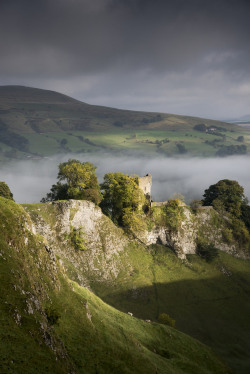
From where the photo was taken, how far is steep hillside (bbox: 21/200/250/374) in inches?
2302

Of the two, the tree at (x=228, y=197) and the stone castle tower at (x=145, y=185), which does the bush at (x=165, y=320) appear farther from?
the tree at (x=228, y=197)

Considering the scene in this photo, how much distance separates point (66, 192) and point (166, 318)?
44110 mm

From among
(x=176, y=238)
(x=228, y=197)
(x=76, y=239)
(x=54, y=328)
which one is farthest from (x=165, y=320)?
(x=228, y=197)

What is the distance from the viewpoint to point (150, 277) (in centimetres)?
6894

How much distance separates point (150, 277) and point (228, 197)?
151ft

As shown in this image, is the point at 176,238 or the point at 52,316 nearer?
the point at 52,316

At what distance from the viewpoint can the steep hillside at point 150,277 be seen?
58469 millimetres

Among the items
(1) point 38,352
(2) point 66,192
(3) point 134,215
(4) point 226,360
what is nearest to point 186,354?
(4) point 226,360

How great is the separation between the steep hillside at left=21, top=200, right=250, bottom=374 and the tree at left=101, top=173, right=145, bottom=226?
4941 millimetres

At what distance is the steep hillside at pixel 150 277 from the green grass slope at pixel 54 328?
15106 millimetres

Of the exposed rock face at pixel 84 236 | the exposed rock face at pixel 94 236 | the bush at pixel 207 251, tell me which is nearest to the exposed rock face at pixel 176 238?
the exposed rock face at pixel 94 236

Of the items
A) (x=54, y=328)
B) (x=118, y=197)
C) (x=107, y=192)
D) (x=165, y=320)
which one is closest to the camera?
(x=54, y=328)

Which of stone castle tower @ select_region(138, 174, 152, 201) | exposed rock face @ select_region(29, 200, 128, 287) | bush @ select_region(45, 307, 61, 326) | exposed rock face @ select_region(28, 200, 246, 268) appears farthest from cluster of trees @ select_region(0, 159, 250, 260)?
bush @ select_region(45, 307, 61, 326)

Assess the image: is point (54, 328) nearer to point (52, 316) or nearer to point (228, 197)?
point (52, 316)
